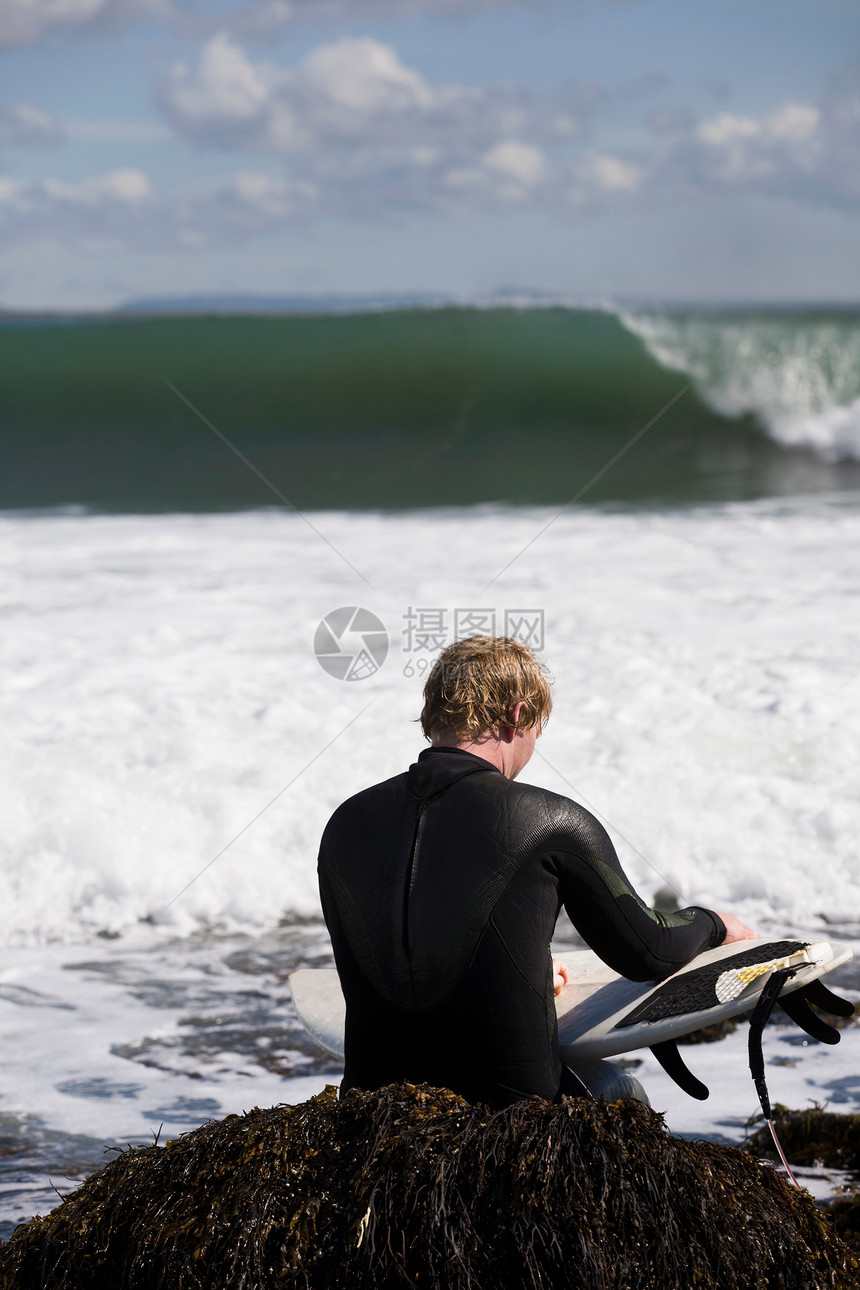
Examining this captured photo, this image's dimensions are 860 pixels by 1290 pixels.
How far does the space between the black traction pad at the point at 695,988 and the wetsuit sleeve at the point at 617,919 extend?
4 cm

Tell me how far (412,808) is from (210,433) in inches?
675

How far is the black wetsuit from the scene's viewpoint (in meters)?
1.82

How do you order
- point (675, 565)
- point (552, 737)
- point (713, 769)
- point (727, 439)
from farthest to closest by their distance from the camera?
point (727, 439), point (675, 565), point (552, 737), point (713, 769)

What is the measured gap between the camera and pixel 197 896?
4.46 meters

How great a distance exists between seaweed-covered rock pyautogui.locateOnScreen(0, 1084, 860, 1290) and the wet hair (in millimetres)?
571

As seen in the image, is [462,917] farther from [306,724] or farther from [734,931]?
[306,724]

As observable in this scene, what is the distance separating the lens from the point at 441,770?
1.91 m

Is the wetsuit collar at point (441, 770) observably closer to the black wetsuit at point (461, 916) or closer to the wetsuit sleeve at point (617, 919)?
the black wetsuit at point (461, 916)

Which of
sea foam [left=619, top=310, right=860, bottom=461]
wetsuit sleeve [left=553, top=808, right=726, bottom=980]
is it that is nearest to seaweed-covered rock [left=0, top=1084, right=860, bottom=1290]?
wetsuit sleeve [left=553, top=808, right=726, bottom=980]

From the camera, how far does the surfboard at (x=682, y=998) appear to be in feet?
6.49

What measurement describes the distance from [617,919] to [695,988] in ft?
0.77

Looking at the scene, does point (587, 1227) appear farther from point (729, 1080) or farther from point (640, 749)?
point (640, 749)

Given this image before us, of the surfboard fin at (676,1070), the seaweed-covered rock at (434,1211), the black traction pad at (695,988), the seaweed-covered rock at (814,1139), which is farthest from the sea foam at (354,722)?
the seaweed-covered rock at (434,1211)

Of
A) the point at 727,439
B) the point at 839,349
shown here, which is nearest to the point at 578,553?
the point at 727,439
